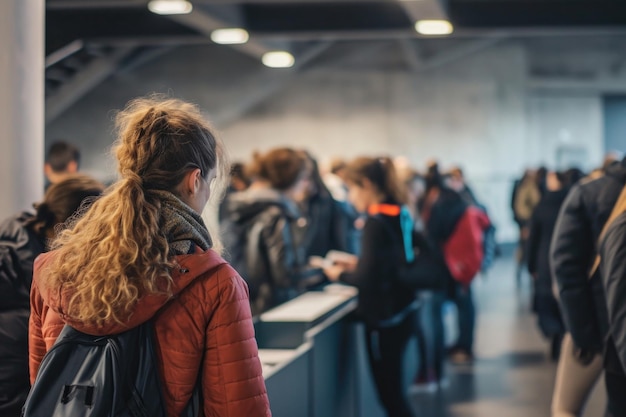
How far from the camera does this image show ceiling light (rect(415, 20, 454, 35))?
396 inches

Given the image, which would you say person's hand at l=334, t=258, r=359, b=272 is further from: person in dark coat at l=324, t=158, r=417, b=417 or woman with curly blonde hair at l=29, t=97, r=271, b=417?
woman with curly blonde hair at l=29, t=97, r=271, b=417

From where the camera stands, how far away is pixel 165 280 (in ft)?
7.60

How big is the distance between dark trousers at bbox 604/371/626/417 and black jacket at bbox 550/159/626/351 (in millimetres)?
552

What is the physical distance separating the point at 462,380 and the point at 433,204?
165 cm

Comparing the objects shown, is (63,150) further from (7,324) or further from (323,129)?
(323,129)

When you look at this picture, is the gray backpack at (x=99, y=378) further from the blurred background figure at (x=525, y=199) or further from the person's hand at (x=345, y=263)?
the blurred background figure at (x=525, y=199)

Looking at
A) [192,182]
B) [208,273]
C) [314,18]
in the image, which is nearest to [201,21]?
[314,18]

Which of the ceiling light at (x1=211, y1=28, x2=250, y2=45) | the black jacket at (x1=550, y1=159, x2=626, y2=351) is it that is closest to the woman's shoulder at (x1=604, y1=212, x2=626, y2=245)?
the black jacket at (x1=550, y1=159, x2=626, y2=351)

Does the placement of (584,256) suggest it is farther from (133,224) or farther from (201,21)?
(201,21)

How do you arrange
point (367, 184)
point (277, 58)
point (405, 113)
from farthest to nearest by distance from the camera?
point (405, 113), point (277, 58), point (367, 184)

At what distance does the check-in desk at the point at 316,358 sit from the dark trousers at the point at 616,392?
1.28 metres

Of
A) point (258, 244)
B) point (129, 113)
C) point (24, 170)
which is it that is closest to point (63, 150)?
point (258, 244)

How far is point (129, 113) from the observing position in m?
2.59

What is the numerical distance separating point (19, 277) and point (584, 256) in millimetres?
2619
